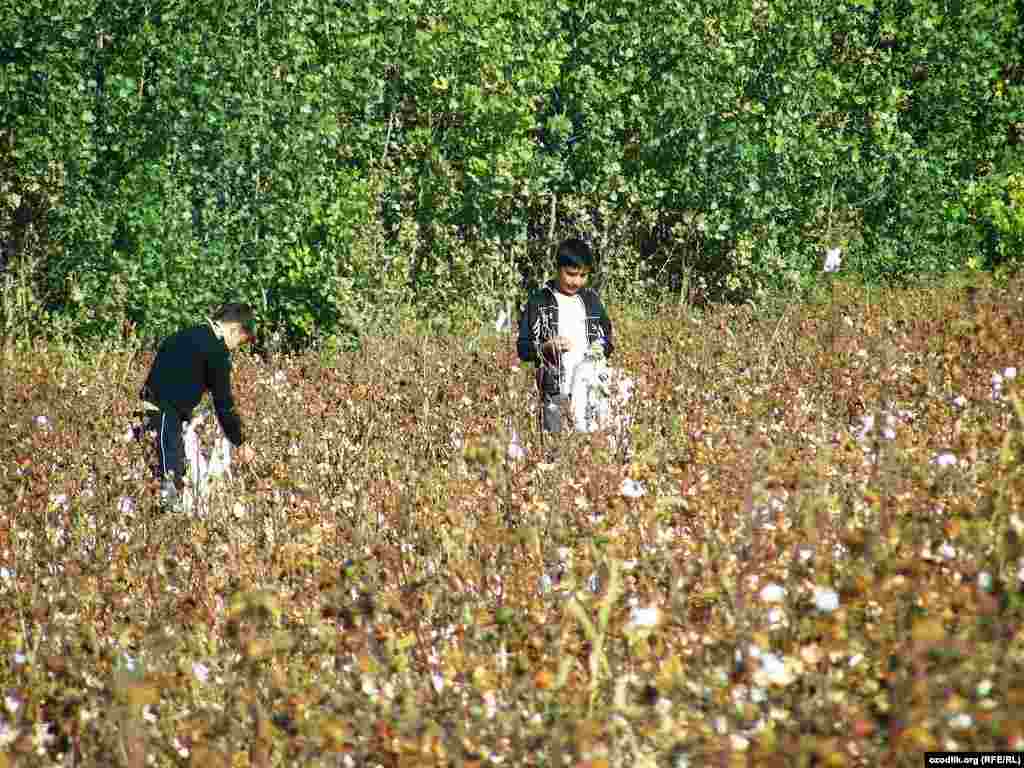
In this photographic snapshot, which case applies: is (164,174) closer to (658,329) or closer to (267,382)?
(267,382)

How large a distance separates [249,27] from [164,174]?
5.83 ft

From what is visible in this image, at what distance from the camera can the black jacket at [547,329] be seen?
263 inches

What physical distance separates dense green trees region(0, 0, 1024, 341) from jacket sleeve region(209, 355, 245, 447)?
4.23m

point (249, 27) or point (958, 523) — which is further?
point (249, 27)

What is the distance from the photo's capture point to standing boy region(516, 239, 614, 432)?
6.62 meters

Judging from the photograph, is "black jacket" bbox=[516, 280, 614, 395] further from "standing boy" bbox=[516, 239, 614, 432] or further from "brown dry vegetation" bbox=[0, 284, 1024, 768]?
"brown dry vegetation" bbox=[0, 284, 1024, 768]

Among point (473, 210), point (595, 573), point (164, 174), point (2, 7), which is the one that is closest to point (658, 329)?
point (473, 210)

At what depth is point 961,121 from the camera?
16.0m

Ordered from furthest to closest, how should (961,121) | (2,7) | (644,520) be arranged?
(961,121) → (2,7) → (644,520)

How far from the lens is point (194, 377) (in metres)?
6.82

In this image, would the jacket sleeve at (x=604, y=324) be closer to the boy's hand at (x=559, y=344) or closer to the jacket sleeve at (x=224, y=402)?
the boy's hand at (x=559, y=344)

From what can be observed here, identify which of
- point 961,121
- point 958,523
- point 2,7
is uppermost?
point 961,121

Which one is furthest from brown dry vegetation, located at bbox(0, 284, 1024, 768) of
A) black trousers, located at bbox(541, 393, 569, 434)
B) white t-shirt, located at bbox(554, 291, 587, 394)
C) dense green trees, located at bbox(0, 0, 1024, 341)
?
dense green trees, located at bbox(0, 0, 1024, 341)

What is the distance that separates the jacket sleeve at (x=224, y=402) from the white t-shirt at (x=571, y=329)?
74.0 inches
